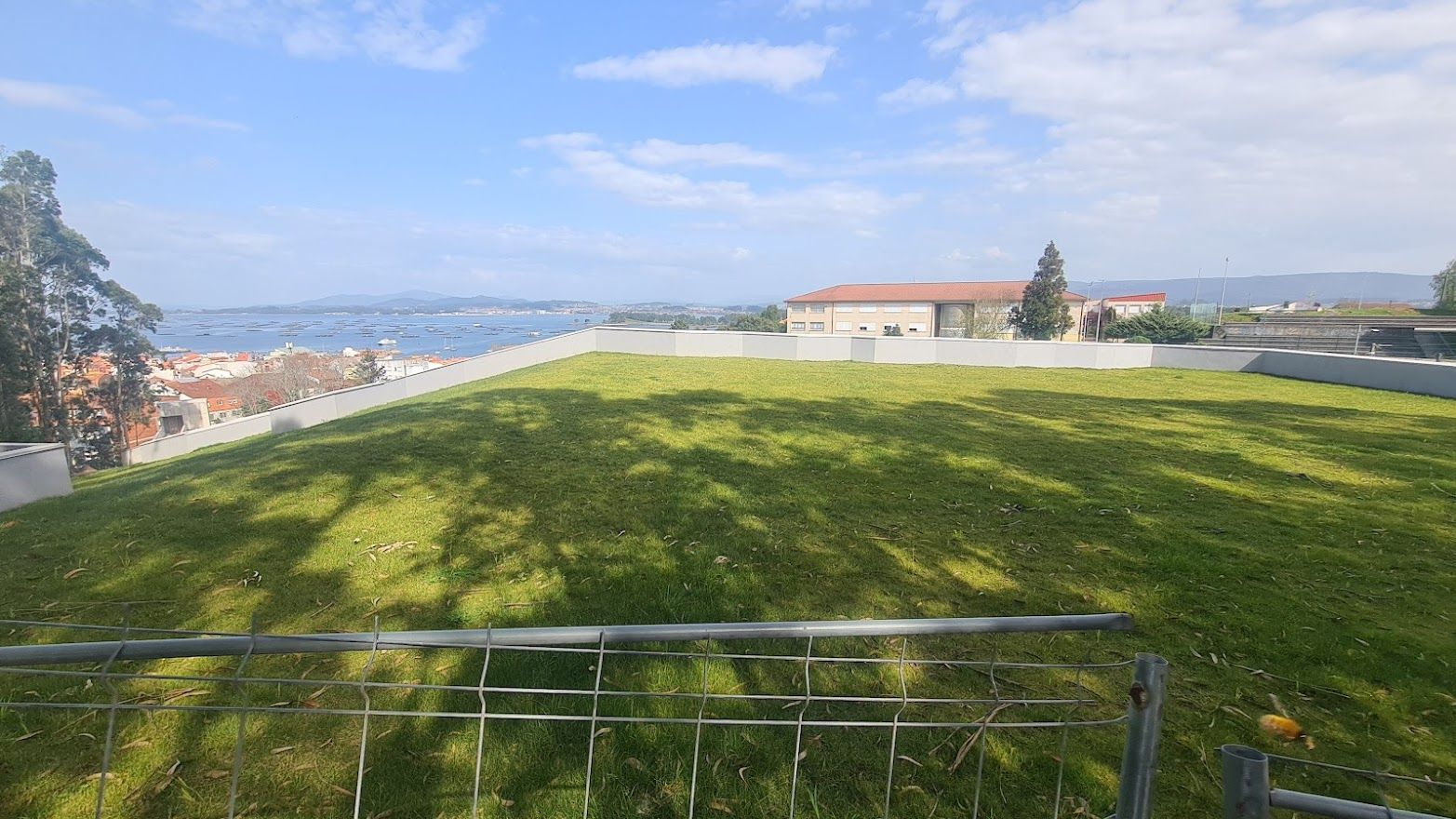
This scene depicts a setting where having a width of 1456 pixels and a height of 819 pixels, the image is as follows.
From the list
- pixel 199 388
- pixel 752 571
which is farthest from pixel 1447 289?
pixel 199 388

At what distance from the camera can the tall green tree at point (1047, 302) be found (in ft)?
150

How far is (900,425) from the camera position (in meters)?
7.93

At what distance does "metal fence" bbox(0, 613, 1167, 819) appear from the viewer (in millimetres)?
1764

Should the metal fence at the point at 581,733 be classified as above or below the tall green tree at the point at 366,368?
above

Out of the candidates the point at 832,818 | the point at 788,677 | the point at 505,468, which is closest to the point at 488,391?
the point at 505,468

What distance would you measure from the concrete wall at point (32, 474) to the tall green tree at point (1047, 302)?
4913 centimetres

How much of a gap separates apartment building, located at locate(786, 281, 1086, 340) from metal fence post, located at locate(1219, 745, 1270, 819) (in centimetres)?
5129

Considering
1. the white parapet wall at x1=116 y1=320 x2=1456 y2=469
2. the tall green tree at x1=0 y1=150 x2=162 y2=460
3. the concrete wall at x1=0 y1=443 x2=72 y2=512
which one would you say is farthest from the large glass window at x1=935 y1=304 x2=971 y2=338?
the concrete wall at x1=0 y1=443 x2=72 y2=512

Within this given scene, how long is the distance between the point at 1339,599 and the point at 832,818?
3.22 m

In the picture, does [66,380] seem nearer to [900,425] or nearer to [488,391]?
[488,391]

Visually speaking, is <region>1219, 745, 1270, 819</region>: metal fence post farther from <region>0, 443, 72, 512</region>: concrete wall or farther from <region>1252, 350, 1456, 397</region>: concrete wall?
<region>1252, 350, 1456, 397</region>: concrete wall

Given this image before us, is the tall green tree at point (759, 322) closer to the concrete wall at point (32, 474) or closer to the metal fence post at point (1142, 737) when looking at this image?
the concrete wall at point (32, 474)

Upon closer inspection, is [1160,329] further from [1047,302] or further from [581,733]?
[581,733]

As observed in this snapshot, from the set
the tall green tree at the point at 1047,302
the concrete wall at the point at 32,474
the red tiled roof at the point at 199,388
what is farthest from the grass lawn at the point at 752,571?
the tall green tree at the point at 1047,302
